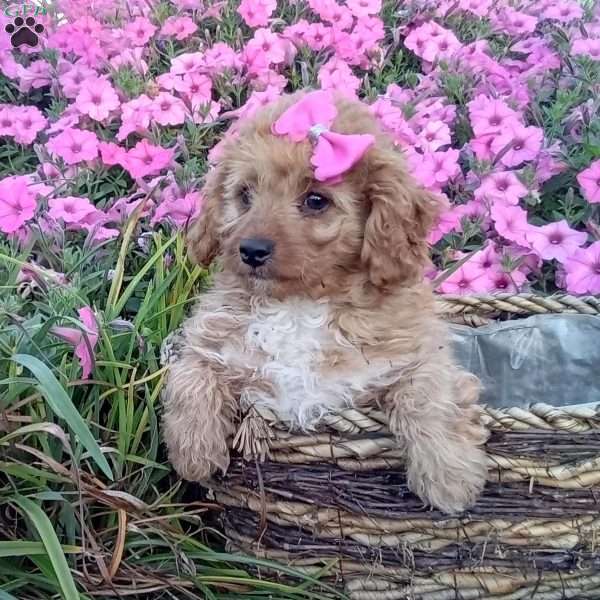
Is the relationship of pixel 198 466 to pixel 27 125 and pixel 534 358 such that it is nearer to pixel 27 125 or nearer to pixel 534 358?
pixel 534 358

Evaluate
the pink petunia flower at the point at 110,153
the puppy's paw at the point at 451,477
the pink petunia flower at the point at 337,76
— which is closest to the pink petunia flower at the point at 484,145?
the pink petunia flower at the point at 337,76

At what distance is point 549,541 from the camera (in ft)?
7.44

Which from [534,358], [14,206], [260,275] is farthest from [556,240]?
[14,206]

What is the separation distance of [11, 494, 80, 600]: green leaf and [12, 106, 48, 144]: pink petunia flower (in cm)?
216

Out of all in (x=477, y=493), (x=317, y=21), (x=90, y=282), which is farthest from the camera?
(x=317, y=21)

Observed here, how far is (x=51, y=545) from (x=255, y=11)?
10.3 feet

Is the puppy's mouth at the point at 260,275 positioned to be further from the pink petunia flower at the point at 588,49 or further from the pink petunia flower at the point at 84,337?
the pink petunia flower at the point at 588,49

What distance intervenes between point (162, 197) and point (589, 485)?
195 cm

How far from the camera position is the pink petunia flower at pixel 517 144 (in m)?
3.51

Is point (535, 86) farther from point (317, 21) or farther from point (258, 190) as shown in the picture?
point (258, 190)

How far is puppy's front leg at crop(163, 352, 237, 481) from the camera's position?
7.46ft

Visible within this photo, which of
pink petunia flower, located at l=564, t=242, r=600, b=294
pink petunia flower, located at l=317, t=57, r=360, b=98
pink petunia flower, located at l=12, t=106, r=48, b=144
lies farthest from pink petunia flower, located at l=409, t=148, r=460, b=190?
pink petunia flower, located at l=12, t=106, r=48, b=144

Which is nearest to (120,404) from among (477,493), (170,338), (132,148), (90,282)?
(170,338)

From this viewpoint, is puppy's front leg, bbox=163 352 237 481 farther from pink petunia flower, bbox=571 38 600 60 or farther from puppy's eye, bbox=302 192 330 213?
pink petunia flower, bbox=571 38 600 60
